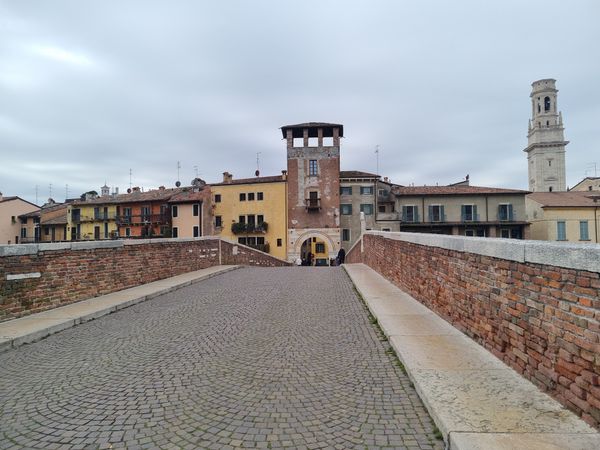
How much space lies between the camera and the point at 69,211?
46000mm

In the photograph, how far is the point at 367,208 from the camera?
37.0 m

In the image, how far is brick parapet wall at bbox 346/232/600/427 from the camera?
2.63m

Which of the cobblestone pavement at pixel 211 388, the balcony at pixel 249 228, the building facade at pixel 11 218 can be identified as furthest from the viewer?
the building facade at pixel 11 218

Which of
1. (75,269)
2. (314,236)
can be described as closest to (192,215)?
(314,236)

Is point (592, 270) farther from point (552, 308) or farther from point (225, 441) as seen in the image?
point (225, 441)

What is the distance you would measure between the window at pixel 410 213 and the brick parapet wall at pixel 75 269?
95.4 ft

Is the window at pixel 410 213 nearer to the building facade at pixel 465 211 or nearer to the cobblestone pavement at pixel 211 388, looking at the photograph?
the building facade at pixel 465 211

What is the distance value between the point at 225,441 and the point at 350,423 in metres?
1.04

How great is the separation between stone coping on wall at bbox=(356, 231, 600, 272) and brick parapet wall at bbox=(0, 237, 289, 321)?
25.9ft

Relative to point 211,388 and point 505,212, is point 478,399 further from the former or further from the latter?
point 505,212

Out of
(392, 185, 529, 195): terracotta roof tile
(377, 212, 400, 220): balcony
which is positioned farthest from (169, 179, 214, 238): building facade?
(392, 185, 529, 195): terracotta roof tile

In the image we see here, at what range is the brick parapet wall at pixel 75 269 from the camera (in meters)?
6.35

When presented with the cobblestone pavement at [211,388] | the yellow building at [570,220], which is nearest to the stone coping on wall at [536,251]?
the cobblestone pavement at [211,388]

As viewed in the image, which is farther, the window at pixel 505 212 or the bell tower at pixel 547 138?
the bell tower at pixel 547 138
